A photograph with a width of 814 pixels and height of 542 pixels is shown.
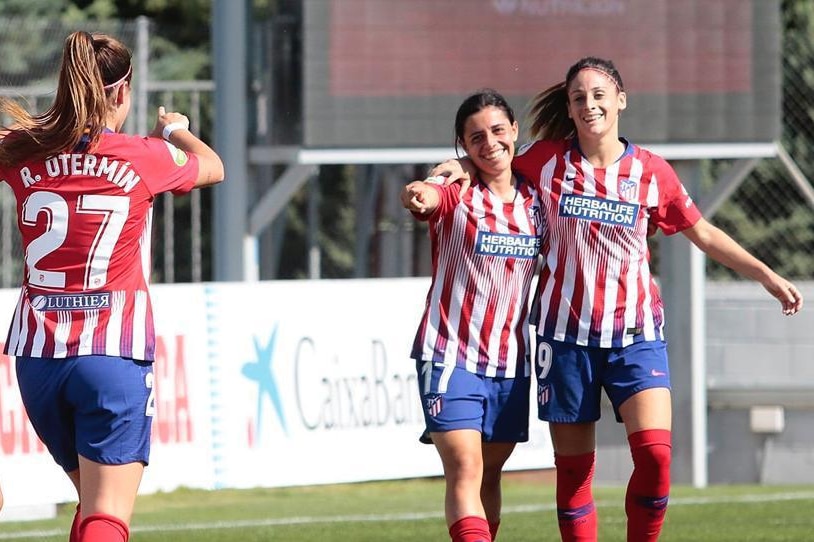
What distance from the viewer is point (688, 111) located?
51.5 feet

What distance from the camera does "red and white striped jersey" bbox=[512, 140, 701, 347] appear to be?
602 cm

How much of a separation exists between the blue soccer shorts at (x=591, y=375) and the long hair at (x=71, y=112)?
2.08 m

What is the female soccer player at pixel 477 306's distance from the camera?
19.0 feet

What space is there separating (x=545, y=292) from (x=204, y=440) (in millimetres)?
5736

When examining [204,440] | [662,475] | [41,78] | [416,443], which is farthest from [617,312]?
[41,78]

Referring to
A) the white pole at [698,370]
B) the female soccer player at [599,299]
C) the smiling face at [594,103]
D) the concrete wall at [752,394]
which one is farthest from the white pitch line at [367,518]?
the concrete wall at [752,394]

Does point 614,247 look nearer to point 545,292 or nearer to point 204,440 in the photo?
point 545,292

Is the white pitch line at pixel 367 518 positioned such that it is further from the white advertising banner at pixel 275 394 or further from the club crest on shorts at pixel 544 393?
the club crest on shorts at pixel 544 393

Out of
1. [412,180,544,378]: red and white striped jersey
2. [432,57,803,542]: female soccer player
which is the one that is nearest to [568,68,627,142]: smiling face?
[432,57,803,542]: female soccer player

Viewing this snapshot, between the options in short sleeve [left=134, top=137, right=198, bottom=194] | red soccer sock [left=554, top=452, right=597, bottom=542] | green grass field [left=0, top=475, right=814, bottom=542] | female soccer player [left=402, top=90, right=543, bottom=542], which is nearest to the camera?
short sleeve [left=134, top=137, right=198, bottom=194]

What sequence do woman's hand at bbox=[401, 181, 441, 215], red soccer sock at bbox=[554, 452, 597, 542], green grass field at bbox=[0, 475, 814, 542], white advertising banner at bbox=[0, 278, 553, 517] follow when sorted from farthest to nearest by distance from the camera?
1. white advertising banner at bbox=[0, 278, 553, 517]
2. green grass field at bbox=[0, 475, 814, 542]
3. red soccer sock at bbox=[554, 452, 597, 542]
4. woman's hand at bbox=[401, 181, 441, 215]

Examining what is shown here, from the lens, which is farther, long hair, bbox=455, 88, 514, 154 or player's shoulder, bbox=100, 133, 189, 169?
long hair, bbox=455, 88, 514, 154

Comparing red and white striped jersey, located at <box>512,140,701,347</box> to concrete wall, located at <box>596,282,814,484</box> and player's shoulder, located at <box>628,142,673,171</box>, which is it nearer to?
player's shoulder, located at <box>628,142,673,171</box>

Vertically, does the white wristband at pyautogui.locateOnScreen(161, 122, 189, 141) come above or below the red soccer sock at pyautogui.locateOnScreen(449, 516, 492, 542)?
above
